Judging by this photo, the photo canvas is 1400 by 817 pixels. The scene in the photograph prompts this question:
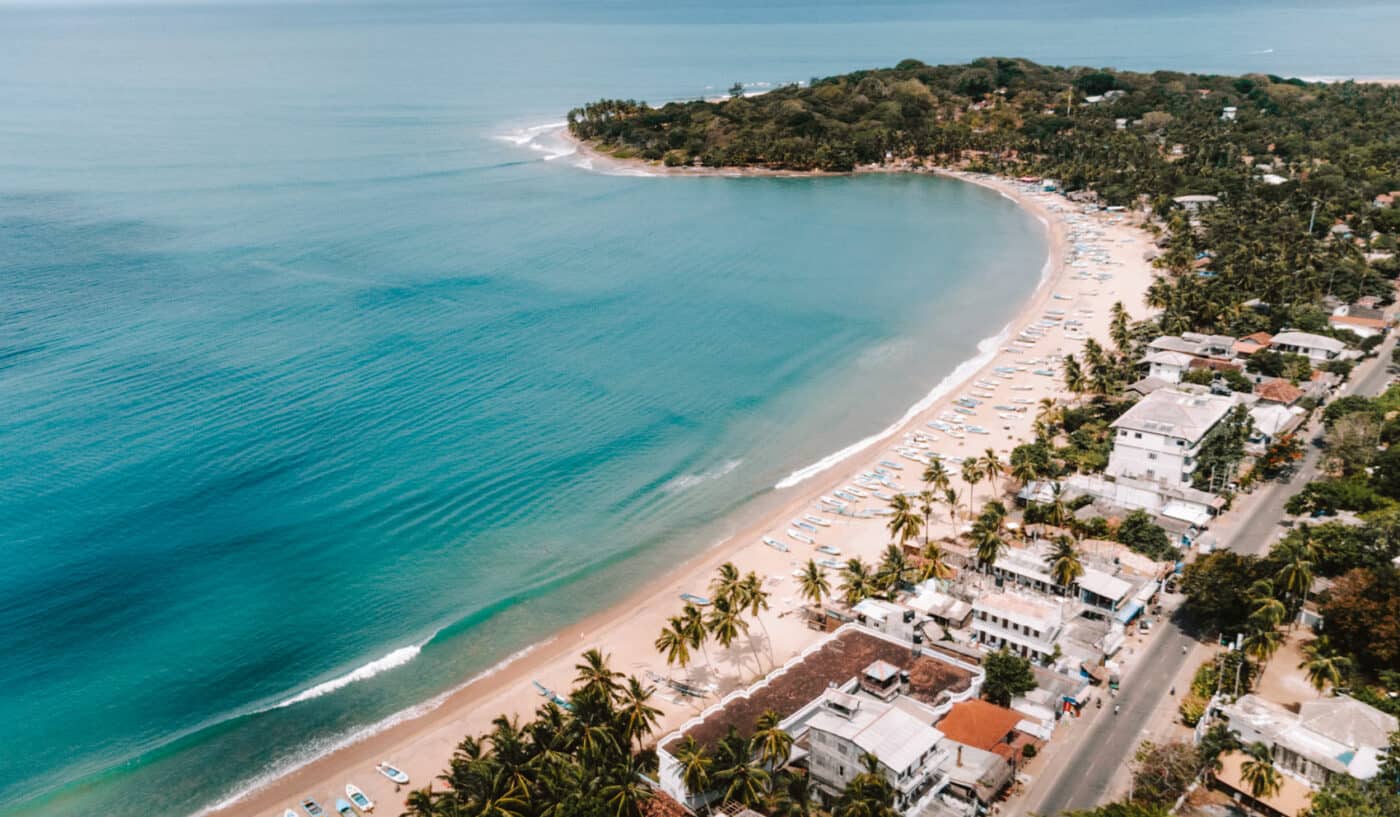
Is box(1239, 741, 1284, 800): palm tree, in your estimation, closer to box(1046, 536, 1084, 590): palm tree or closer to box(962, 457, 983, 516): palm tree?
box(1046, 536, 1084, 590): palm tree

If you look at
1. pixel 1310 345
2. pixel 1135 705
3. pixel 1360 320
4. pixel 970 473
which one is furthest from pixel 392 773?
pixel 1360 320

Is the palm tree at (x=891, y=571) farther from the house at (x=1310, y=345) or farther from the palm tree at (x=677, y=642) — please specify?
the house at (x=1310, y=345)

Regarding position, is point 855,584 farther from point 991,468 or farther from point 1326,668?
point 1326,668

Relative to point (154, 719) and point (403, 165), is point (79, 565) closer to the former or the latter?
point (154, 719)

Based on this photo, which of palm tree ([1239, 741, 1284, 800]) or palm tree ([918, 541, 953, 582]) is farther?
A: palm tree ([918, 541, 953, 582])

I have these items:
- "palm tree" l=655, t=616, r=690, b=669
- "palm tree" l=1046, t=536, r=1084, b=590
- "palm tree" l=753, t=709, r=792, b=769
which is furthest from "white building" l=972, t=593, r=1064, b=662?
"palm tree" l=655, t=616, r=690, b=669

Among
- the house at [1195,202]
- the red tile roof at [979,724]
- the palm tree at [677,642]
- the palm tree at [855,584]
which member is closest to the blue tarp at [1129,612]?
the red tile roof at [979,724]

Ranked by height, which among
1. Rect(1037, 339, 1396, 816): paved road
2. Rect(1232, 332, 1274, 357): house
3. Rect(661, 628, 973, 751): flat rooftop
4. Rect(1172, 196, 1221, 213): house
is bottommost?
Rect(1037, 339, 1396, 816): paved road
